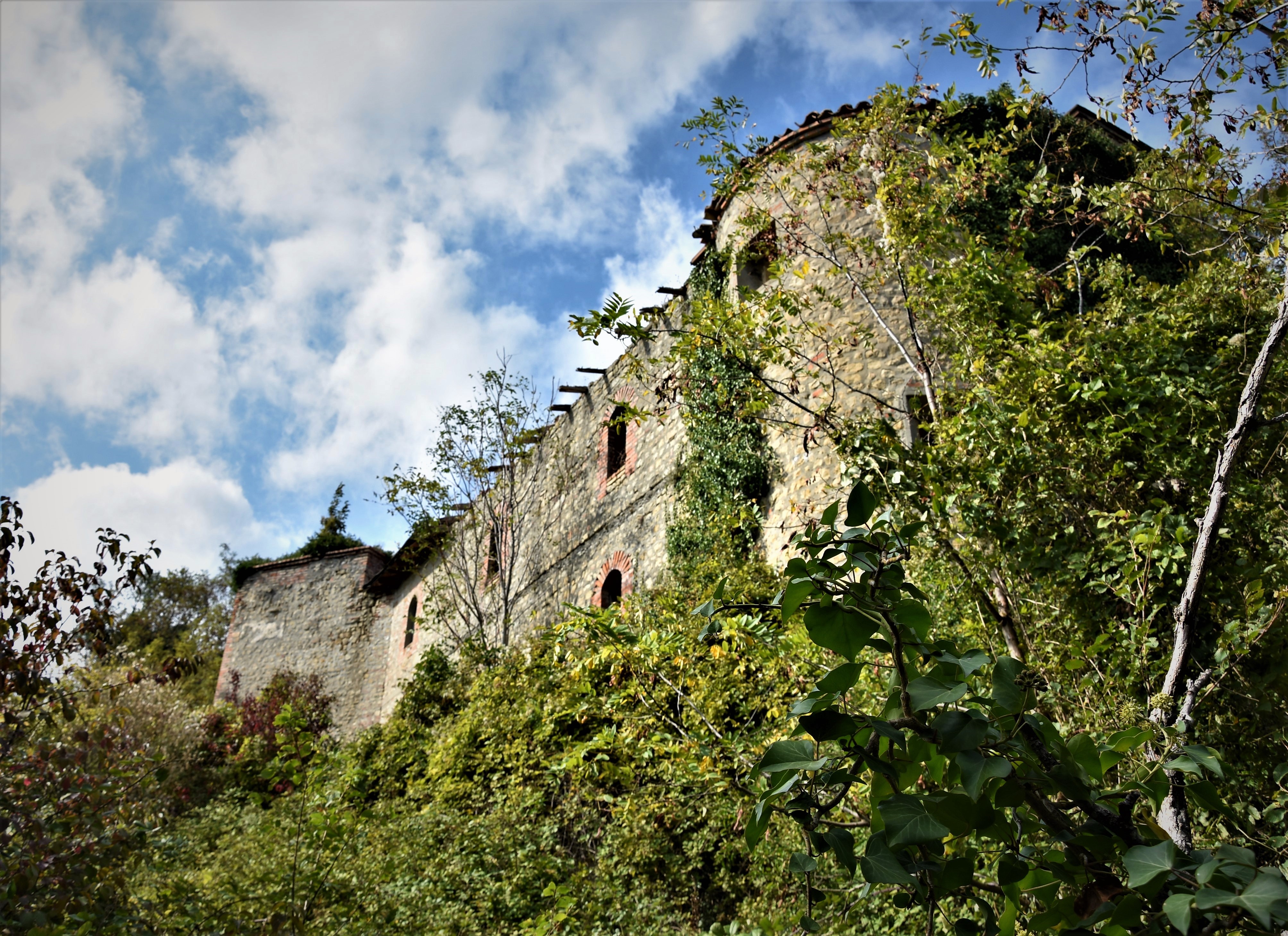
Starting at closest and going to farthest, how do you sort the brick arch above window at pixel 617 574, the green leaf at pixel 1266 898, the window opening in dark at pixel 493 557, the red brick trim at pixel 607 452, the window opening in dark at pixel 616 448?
the green leaf at pixel 1266 898
the brick arch above window at pixel 617 574
the red brick trim at pixel 607 452
the window opening in dark at pixel 616 448
the window opening in dark at pixel 493 557

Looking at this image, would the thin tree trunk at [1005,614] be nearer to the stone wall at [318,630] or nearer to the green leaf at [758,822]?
the green leaf at [758,822]

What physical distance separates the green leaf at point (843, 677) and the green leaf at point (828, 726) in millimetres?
36

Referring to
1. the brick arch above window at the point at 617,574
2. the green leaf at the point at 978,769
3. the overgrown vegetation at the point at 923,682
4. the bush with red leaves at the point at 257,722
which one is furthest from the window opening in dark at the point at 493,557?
the green leaf at the point at 978,769

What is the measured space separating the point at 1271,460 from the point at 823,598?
11.8 ft

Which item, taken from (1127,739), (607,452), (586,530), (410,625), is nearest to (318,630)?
(410,625)

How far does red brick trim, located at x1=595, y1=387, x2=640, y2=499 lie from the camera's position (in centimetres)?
1102

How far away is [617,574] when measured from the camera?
10.5 m

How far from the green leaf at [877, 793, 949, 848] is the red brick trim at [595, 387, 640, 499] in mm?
9705

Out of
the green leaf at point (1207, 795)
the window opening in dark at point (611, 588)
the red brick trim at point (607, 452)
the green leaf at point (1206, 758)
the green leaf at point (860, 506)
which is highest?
the red brick trim at point (607, 452)

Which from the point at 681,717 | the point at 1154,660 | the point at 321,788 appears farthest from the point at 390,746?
the point at 1154,660

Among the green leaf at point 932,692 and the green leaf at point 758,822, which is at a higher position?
the green leaf at point 932,692

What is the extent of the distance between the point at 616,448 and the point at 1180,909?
440 inches

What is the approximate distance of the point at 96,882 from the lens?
10.2 feet

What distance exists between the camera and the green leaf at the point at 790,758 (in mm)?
979
